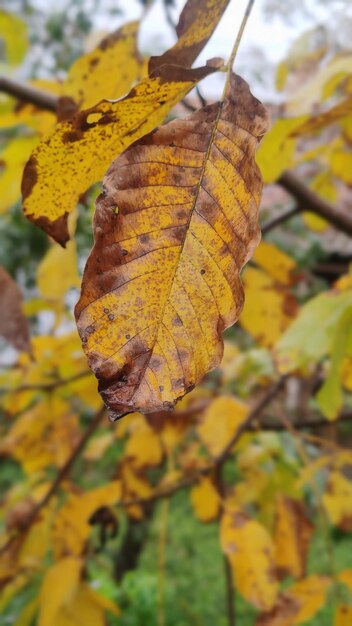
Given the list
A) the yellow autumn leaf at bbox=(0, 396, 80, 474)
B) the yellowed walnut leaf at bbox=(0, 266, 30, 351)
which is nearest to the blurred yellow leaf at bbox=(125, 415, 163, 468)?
the yellow autumn leaf at bbox=(0, 396, 80, 474)

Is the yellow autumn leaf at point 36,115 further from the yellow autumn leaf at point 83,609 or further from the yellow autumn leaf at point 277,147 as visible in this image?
the yellow autumn leaf at point 83,609

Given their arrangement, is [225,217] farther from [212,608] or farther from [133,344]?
[212,608]

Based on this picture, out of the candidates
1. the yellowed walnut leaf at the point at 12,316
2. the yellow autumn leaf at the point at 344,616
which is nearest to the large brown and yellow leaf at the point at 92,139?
the yellowed walnut leaf at the point at 12,316

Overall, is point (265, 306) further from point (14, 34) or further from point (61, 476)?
point (14, 34)

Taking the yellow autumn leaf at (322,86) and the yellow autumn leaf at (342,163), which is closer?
the yellow autumn leaf at (322,86)

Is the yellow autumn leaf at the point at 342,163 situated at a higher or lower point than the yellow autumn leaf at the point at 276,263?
higher

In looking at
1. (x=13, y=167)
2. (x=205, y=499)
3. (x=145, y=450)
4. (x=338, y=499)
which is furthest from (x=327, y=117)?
(x=338, y=499)

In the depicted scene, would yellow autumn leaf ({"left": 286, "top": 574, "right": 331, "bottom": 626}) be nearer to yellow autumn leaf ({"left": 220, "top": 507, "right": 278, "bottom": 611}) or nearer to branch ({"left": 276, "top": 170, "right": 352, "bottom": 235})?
yellow autumn leaf ({"left": 220, "top": 507, "right": 278, "bottom": 611})

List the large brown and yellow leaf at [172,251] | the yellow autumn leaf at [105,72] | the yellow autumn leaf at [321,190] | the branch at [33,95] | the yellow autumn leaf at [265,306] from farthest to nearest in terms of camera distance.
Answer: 1. the yellow autumn leaf at [321,190]
2. the yellow autumn leaf at [265,306]
3. the branch at [33,95]
4. the yellow autumn leaf at [105,72]
5. the large brown and yellow leaf at [172,251]
